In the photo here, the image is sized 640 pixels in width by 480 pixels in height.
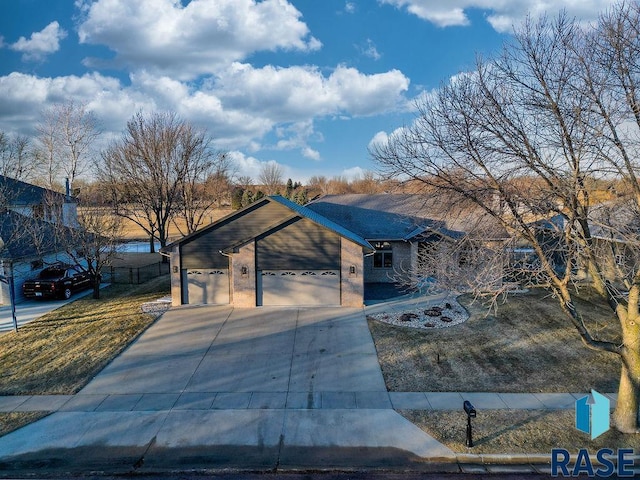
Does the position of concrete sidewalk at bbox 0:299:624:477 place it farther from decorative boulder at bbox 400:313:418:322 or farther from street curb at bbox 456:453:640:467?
decorative boulder at bbox 400:313:418:322

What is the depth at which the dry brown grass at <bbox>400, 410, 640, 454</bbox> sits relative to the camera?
832cm

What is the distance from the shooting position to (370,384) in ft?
36.8

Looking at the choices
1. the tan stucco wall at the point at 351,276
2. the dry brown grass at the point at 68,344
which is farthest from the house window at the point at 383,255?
the dry brown grass at the point at 68,344

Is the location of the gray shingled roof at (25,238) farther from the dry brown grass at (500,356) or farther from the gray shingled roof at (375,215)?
the dry brown grass at (500,356)

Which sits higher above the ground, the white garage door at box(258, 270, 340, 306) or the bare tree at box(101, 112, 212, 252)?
the bare tree at box(101, 112, 212, 252)

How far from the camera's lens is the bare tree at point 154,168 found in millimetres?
30109

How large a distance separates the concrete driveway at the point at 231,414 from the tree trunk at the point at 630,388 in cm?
397

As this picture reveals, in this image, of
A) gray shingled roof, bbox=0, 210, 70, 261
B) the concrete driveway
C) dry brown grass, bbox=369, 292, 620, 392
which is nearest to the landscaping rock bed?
dry brown grass, bbox=369, 292, 620, 392

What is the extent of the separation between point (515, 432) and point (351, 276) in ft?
35.2

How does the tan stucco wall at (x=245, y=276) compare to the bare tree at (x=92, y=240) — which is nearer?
the tan stucco wall at (x=245, y=276)

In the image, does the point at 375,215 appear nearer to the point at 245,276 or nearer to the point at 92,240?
the point at 245,276

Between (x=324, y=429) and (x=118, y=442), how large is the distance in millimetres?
4228

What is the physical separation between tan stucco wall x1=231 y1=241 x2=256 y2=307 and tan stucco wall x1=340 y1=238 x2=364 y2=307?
156 inches

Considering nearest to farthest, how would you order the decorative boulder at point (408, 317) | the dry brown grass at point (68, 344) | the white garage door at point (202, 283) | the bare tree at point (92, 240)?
1. the dry brown grass at point (68, 344)
2. the decorative boulder at point (408, 317)
3. the white garage door at point (202, 283)
4. the bare tree at point (92, 240)
